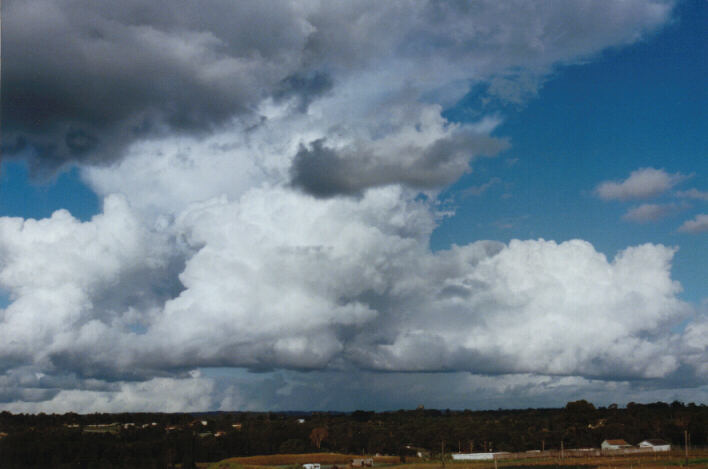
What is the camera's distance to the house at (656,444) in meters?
146

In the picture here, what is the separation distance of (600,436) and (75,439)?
132 m

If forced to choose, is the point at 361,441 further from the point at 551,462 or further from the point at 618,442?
the point at 551,462

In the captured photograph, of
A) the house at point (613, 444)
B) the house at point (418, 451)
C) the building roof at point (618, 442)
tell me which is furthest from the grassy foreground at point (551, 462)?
the building roof at point (618, 442)

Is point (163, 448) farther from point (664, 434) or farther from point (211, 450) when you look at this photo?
point (664, 434)

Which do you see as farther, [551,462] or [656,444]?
[656,444]

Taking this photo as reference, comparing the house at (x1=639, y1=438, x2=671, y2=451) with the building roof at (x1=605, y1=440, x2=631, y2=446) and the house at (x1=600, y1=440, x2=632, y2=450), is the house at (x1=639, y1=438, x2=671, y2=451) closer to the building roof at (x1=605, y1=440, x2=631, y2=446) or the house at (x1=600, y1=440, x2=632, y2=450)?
the building roof at (x1=605, y1=440, x2=631, y2=446)

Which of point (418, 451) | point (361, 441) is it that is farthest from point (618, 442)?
point (361, 441)

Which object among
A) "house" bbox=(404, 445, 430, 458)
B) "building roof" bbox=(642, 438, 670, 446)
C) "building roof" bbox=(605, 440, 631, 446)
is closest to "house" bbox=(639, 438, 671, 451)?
"building roof" bbox=(642, 438, 670, 446)

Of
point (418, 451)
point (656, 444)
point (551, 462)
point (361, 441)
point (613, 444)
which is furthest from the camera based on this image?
point (361, 441)

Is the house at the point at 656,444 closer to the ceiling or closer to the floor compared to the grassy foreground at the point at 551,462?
closer to the ceiling

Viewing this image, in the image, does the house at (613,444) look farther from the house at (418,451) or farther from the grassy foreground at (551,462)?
the house at (418,451)

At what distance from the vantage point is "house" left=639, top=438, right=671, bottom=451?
146 metres

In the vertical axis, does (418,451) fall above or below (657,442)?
below

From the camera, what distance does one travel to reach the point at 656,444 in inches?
6122
